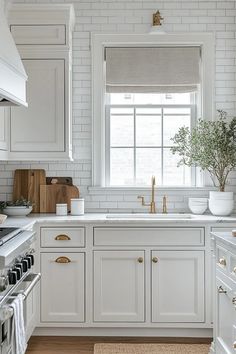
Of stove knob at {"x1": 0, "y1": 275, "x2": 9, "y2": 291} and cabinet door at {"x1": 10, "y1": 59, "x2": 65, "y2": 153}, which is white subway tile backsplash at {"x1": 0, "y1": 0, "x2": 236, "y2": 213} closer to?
cabinet door at {"x1": 10, "y1": 59, "x2": 65, "y2": 153}

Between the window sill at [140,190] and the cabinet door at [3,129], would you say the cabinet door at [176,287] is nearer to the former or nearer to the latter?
the window sill at [140,190]

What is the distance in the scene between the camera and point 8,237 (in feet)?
9.80

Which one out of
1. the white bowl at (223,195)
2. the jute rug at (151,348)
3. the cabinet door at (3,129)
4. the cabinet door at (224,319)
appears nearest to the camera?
the cabinet door at (224,319)

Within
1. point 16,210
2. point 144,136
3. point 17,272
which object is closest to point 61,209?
point 16,210

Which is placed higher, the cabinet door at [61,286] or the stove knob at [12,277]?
the stove knob at [12,277]

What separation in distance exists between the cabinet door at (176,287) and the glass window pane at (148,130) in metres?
1.23

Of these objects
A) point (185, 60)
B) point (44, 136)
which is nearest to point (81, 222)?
point (44, 136)

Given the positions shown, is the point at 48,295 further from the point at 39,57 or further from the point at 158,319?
the point at 39,57

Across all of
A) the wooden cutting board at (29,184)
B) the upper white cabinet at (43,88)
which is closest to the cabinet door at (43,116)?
the upper white cabinet at (43,88)

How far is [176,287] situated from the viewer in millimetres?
4008

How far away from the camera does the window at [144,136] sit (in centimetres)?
479

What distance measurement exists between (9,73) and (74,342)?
215 centimetres

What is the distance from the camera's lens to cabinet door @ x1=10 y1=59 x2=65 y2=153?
4.30 metres

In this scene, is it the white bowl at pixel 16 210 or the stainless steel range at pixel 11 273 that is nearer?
the stainless steel range at pixel 11 273
